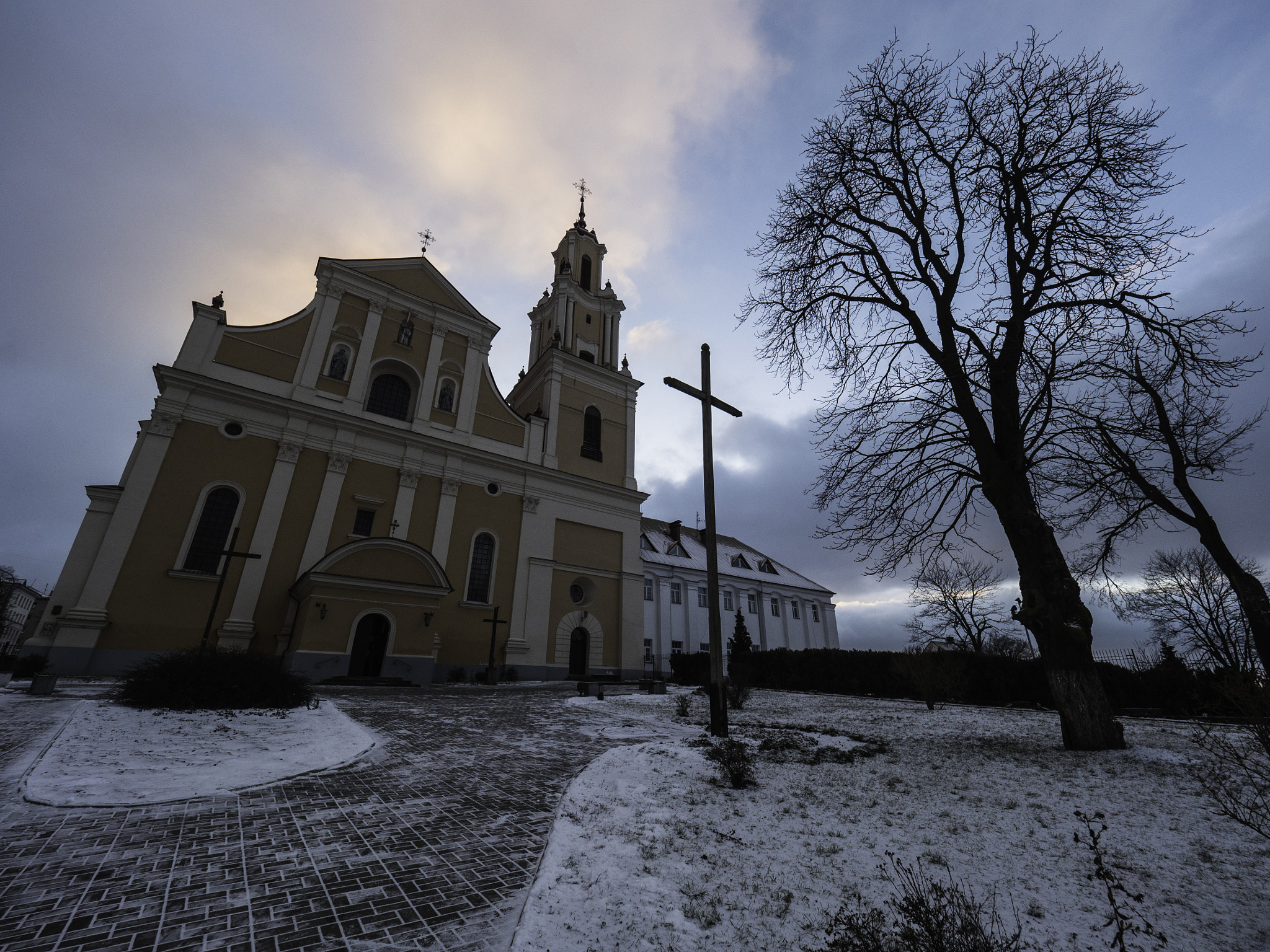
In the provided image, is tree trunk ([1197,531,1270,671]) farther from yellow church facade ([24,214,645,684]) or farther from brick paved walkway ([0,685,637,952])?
yellow church facade ([24,214,645,684])

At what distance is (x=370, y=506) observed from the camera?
71.3 feet

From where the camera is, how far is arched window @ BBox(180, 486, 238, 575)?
59.2 feet

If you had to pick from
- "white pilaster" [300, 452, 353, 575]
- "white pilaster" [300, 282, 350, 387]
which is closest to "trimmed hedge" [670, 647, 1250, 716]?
"white pilaster" [300, 452, 353, 575]

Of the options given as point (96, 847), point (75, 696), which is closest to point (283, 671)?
point (75, 696)

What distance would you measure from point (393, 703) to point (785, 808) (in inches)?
401

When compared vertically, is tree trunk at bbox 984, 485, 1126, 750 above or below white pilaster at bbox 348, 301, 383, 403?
below

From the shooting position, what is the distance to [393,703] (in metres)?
12.0

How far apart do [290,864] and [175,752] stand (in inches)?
156

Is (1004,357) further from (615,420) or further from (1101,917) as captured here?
(615,420)

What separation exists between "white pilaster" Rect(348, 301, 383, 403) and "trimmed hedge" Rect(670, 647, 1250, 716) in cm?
1907

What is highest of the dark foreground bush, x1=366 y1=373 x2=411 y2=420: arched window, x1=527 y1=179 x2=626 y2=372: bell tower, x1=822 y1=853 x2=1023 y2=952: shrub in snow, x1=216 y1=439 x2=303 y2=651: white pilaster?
x1=527 y1=179 x2=626 y2=372: bell tower

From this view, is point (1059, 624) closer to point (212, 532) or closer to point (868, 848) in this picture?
point (868, 848)

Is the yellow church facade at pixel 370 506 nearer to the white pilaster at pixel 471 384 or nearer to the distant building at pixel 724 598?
the white pilaster at pixel 471 384

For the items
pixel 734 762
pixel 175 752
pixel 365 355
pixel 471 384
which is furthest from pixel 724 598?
pixel 175 752
